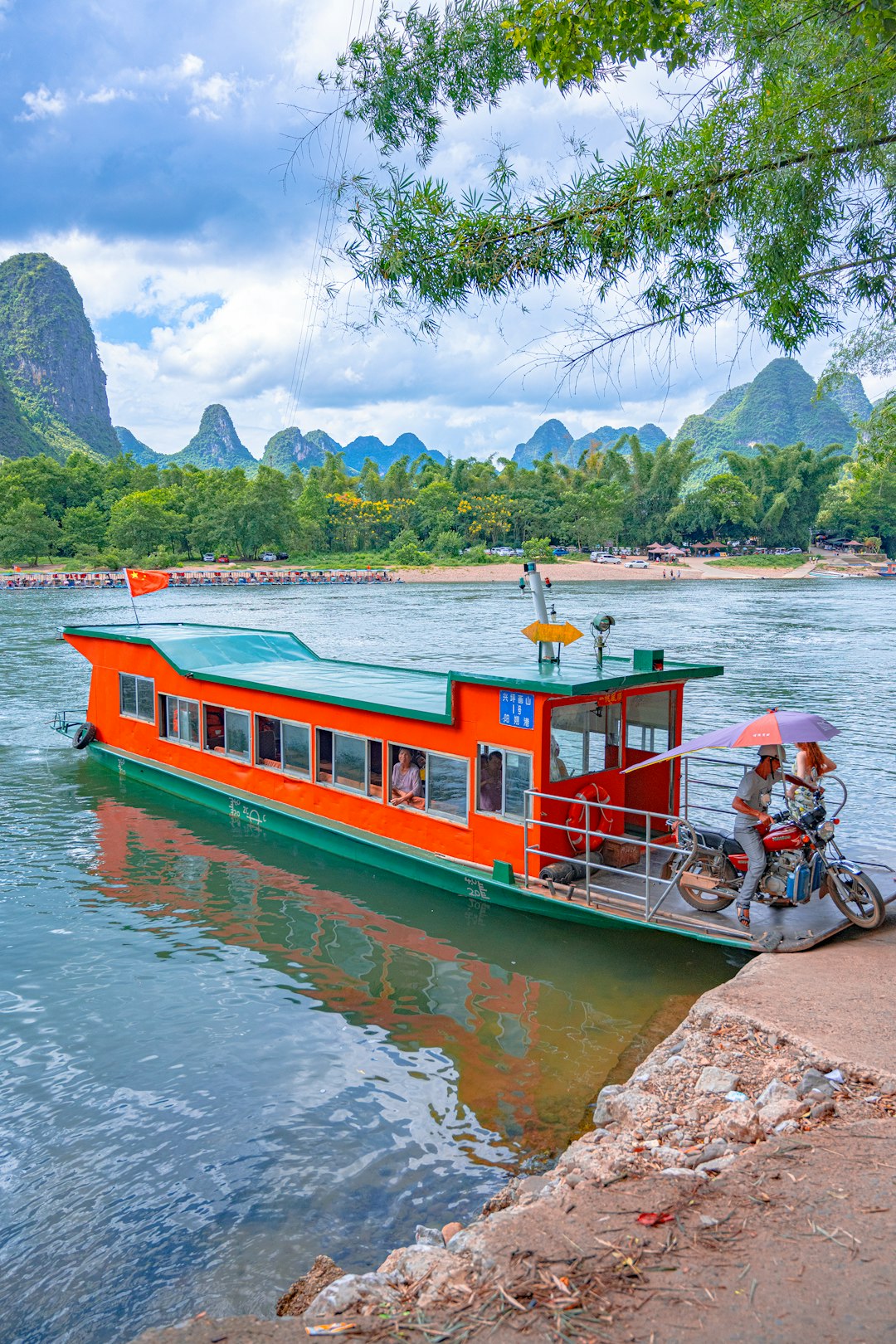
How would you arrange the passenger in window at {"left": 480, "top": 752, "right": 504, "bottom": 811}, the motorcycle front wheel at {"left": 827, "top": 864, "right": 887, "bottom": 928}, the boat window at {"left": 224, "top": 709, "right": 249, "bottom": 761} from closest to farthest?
the motorcycle front wheel at {"left": 827, "top": 864, "right": 887, "bottom": 928}, the passenger in window at {"left": 480, "top": 752, "right": 504, "bottom": 811}, the boat window at {"left": 224, "top": 709, "right": 249, "bottom": 761}

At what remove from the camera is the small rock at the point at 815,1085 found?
17.5 feet

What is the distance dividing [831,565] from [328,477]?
2188 inches

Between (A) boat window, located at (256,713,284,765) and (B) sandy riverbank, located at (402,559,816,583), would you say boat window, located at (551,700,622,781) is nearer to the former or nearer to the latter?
(A) boat window, located at (256,713,284,765)

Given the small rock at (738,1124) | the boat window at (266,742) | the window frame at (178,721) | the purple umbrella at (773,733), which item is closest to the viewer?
the small rock at (738,1124)

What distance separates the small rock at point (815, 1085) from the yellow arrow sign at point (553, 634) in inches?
200

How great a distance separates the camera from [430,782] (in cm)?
1048

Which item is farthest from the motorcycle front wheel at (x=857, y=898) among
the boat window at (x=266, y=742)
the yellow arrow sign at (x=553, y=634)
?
the boat window at (x=266, y=742)

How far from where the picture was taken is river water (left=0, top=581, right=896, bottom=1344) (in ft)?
18.2

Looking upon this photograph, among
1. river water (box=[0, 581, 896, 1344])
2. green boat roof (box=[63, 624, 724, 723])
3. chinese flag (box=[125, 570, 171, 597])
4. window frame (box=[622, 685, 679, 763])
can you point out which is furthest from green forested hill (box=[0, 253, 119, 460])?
window frame (box=[622, 685, 679, 763])

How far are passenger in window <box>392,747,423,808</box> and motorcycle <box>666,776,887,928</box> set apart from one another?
3399 mm

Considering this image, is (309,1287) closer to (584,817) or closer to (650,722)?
(584,817)

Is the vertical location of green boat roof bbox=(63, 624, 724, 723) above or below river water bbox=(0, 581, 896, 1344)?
above

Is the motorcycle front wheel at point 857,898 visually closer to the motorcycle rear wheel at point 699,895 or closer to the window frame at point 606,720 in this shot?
the motorcycle rear wheel at point 699,895

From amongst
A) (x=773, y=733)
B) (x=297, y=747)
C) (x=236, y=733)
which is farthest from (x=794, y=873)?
(x=236, y=733)
